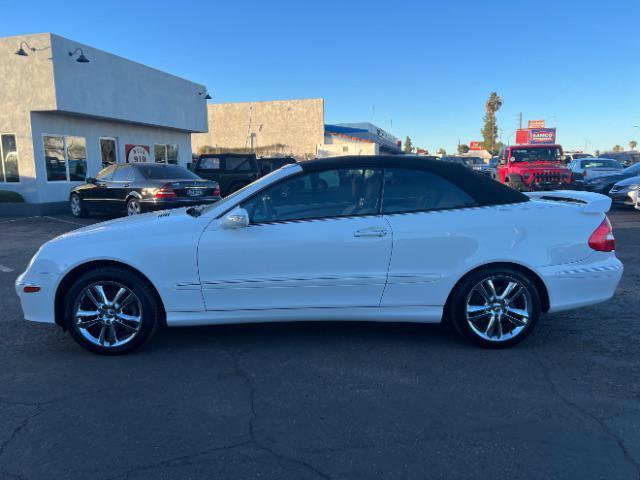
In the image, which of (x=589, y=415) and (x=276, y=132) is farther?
(x=276, y=132)

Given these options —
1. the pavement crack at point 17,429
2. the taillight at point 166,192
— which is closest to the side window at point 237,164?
the taillight at point 166,192

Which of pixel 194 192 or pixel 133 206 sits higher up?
pixel 194 192

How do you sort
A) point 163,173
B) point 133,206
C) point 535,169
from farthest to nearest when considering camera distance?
point 535,169 → point 163,173 → point 133,206

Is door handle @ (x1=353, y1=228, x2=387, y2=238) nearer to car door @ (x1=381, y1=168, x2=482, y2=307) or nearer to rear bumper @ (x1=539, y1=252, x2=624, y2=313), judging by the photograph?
car door @ (x1=381, y1=168, x2=482, y2=307)

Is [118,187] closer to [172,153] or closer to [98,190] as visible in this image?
[98,190]

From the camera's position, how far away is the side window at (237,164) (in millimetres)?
16406

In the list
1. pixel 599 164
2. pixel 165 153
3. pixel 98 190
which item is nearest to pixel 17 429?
pixel 98 190

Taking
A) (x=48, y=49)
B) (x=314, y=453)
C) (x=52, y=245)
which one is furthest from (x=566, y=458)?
(x=48, y=49)

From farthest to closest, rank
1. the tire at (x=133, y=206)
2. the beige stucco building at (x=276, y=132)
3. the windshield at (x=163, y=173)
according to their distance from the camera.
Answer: the beige stucco building at (x=276, y=132)
the windshield at (x=163, y=173)
the tire at (x=133, y=206)

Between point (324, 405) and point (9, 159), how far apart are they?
15.7 m

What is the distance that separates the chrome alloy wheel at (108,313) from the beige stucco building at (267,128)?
39.1 m

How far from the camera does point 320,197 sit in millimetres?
3994

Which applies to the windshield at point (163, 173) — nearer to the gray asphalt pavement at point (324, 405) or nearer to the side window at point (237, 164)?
the side window at point (237, 164)

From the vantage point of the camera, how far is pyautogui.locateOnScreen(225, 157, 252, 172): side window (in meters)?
16.4
